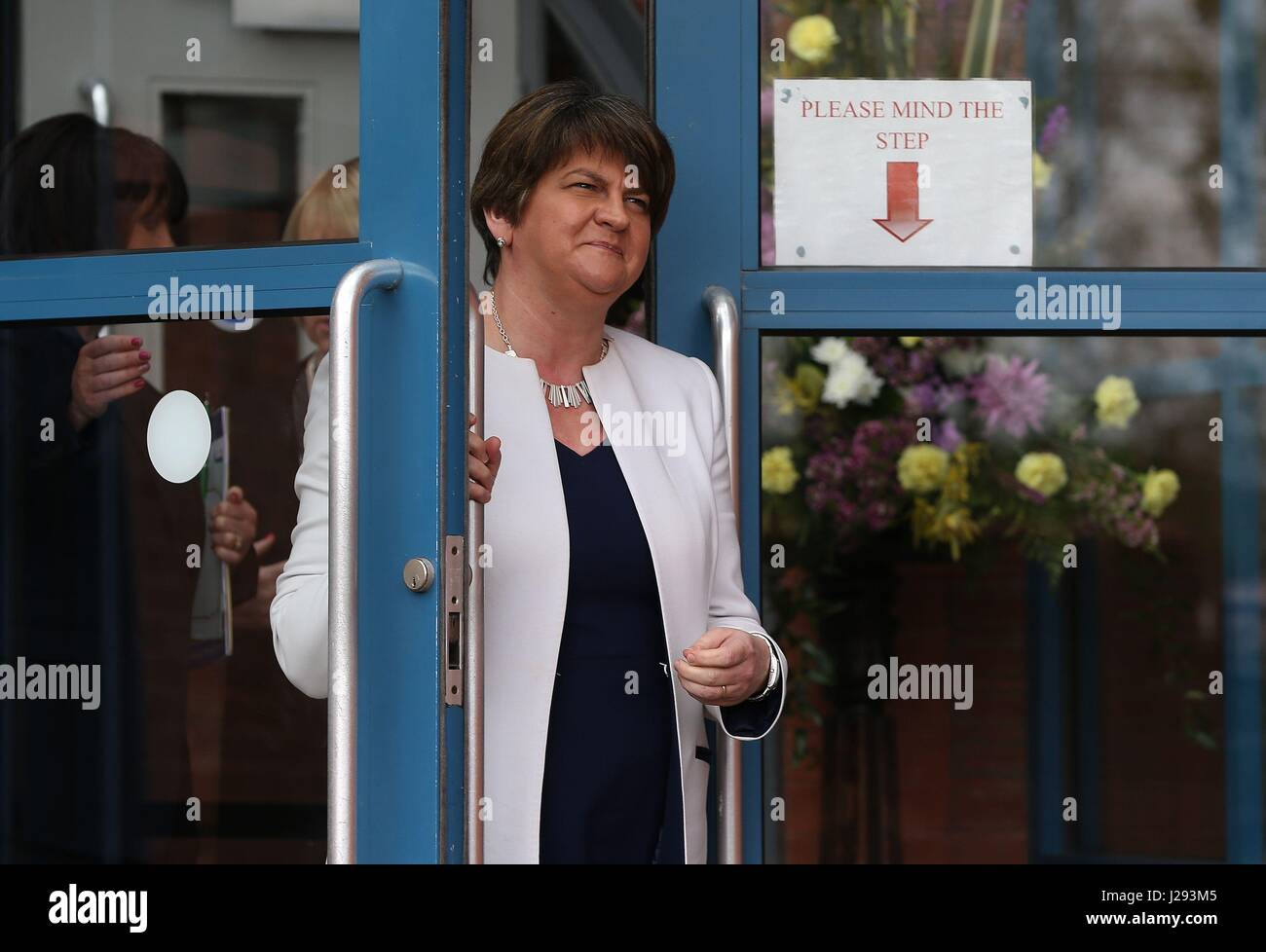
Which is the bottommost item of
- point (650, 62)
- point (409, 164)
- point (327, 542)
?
point (327, 542)

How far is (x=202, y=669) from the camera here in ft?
8.18

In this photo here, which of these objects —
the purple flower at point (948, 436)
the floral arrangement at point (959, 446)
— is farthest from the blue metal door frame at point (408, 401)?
the purple flower at point (948, 436)

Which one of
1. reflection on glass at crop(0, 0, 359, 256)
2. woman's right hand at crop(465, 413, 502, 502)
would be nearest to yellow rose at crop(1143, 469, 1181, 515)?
woman's right hand at crop(465, 413, 502, 502)

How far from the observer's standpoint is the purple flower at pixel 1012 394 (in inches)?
124

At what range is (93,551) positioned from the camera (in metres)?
2.49

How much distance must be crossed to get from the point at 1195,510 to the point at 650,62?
1.53 meters

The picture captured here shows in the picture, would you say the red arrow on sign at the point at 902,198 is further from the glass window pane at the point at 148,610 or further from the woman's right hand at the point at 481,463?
the glass window pane at the point at 148,610

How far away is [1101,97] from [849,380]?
0.81 m

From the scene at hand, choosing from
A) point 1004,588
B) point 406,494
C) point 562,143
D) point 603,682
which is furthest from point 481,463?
point 1004,588

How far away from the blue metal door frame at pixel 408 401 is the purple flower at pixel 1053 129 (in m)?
1.00

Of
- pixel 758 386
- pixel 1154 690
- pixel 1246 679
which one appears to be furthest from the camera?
pixel 1154 690
